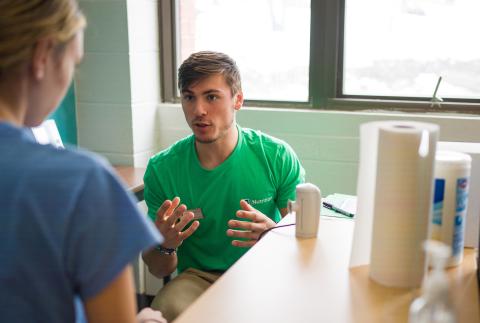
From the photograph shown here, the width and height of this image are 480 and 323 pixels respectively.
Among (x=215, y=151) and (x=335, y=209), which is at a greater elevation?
(x=215, y=151)

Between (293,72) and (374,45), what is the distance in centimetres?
42

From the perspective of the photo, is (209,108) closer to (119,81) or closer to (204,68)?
(204,68)

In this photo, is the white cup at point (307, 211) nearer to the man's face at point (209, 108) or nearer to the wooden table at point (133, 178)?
the man's face at point (209, 108)

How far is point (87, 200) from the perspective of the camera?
0.71 m

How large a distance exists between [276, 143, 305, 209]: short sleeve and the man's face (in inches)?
8.8

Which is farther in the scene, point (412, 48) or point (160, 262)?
point (412, 48)

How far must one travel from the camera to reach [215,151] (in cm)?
193

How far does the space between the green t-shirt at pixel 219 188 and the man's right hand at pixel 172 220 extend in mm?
249

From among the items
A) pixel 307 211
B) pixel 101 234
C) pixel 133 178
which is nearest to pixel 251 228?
pixel 307 211

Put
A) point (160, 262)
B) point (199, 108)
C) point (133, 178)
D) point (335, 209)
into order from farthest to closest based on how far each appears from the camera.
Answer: point (133, 178) < point (199, 108) < point (160, 262) < point (335, 209)

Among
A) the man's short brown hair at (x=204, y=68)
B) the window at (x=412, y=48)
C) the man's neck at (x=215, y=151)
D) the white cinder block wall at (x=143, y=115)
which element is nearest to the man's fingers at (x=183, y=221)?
the man's neck at (x=215, y=151)

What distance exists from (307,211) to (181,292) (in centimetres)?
54

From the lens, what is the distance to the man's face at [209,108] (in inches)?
74.1

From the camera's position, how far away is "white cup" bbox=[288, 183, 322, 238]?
1.42 meters
